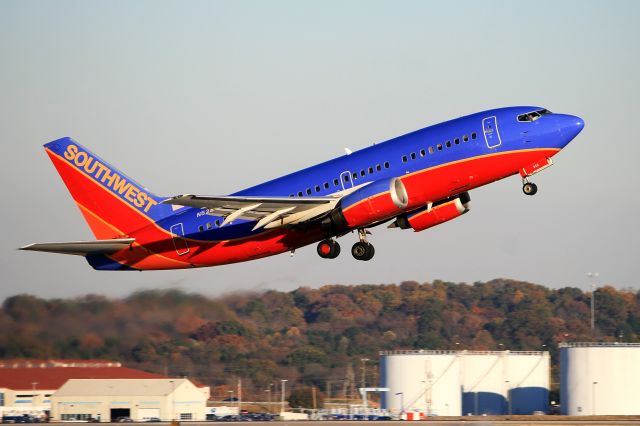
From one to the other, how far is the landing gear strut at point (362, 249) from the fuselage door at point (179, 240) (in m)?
8.35

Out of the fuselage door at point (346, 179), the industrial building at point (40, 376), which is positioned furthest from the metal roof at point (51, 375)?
the fuselage door at point (346, 179)

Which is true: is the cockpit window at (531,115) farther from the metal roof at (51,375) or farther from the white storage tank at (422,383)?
the white storage tank at (422,383)

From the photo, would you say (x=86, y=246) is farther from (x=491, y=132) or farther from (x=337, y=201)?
(x=491, y=132)

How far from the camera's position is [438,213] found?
49.6 meters

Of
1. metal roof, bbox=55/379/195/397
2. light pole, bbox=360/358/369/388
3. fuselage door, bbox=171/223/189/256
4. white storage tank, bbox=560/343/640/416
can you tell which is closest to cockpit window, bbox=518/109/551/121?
fuselage door, bbox=171/223/189/256

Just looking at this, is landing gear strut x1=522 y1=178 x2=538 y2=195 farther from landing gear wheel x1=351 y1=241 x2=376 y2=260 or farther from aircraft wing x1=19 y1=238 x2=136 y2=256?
aircraft wing x1=19 y1=238 x2=136 y2=256

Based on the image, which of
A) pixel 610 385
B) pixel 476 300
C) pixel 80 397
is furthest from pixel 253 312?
pixel 476 300

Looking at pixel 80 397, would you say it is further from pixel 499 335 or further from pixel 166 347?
pixel 499 335

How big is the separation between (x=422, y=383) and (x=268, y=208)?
51.0 meters

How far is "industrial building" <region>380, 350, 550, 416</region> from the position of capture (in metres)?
93.9

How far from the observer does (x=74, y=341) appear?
55.8 metres

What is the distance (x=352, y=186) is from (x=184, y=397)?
29.7 metres

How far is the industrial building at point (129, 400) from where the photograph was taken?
6631cm

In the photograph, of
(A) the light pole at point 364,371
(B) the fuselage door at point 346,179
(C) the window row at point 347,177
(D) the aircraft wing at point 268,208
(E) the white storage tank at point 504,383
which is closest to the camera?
(D) the aircraft wing at point 268,208
